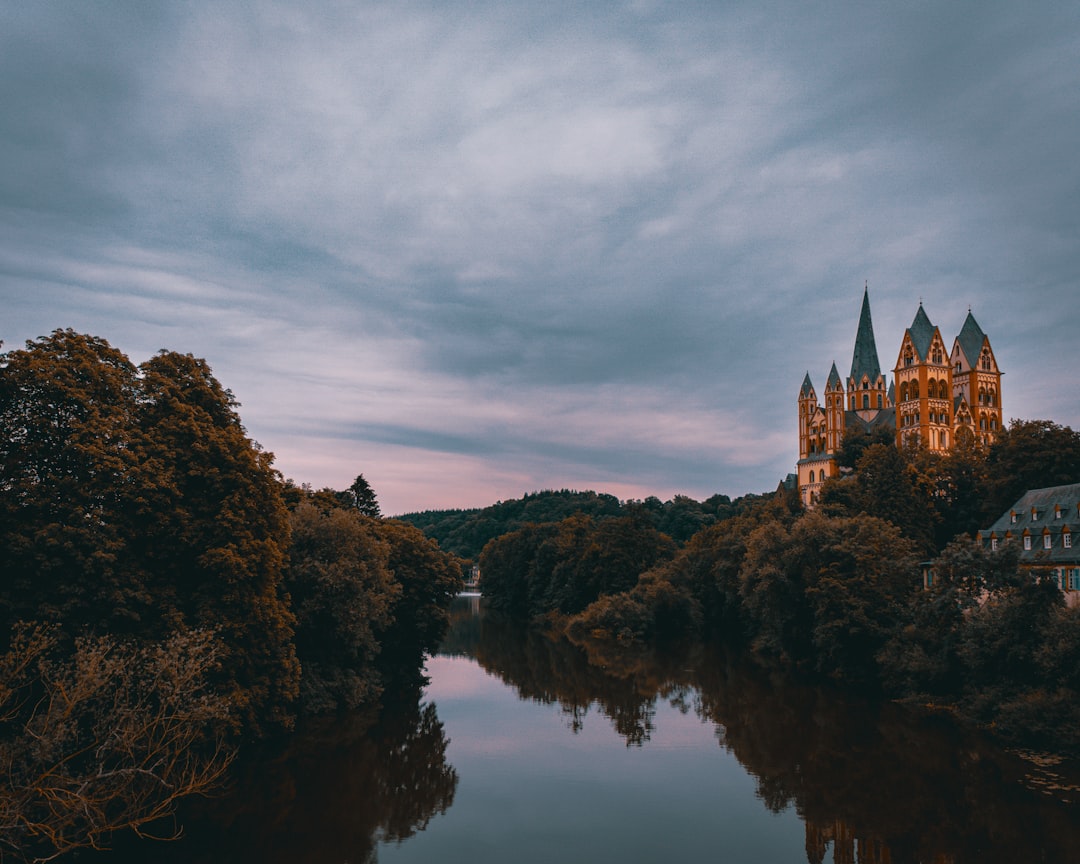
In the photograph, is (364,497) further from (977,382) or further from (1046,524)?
(977,382)

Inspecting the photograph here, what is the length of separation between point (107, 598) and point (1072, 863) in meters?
25.4

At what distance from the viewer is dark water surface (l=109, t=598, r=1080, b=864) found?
21.3m

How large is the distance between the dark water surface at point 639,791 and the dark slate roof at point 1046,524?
10.8 metres

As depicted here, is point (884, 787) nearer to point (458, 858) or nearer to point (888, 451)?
point (458, 858)

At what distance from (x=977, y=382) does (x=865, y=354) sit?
20.9 m

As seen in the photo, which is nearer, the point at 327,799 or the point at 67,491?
the point at 67,491

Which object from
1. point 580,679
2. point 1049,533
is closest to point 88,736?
point 580,679

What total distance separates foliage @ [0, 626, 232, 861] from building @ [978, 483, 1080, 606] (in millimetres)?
33204

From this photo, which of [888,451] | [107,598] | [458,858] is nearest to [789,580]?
[888,451]

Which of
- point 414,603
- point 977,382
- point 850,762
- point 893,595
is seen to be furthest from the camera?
→ point 977,382

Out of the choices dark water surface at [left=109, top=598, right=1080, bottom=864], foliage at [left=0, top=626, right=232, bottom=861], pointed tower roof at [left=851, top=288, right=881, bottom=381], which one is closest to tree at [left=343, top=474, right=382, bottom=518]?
dark water surface at [left=109, top=598, right=1080, bottom=864]

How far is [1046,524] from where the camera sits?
42031mm

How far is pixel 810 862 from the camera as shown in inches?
805

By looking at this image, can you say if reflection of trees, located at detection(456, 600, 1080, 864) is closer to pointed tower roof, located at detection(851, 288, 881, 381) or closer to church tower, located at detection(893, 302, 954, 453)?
church tower, located at detection(893, 302, 954, 453)
